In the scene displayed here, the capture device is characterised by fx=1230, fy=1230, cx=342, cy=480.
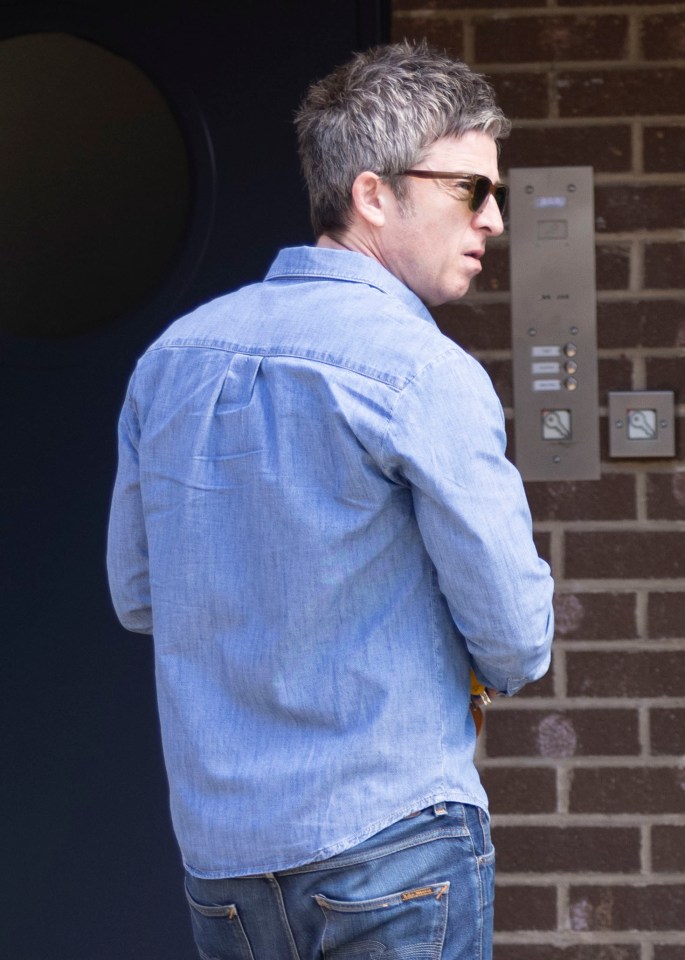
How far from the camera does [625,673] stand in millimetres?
2820

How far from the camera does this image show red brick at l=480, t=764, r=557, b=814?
9.28 ft

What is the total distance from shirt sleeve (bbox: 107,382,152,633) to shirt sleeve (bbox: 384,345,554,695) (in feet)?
1.47

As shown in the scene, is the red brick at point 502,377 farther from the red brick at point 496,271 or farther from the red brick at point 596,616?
the red brick at point 596,616

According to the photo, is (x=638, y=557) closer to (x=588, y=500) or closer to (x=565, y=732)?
(x=588, y=500)

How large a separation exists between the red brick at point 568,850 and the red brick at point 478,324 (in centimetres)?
112

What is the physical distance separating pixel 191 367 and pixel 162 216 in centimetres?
148

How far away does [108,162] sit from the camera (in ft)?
9.32

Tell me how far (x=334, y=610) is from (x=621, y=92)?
183 cm

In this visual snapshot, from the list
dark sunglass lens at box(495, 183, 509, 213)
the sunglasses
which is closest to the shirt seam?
the sunglasses

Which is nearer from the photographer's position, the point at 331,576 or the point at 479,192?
the point at 331,576

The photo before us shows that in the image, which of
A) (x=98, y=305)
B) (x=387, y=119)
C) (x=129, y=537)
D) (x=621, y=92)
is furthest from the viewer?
(x=98, y=305)

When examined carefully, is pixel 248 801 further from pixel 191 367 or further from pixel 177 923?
pixel 177 923

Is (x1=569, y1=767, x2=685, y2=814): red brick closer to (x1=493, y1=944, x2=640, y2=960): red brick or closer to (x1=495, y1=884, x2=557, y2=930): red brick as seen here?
(x1=495, y1=884, x2=557, y2=930): red brick

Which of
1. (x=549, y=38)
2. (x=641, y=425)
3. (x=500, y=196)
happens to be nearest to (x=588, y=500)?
(x=641, y=425)
